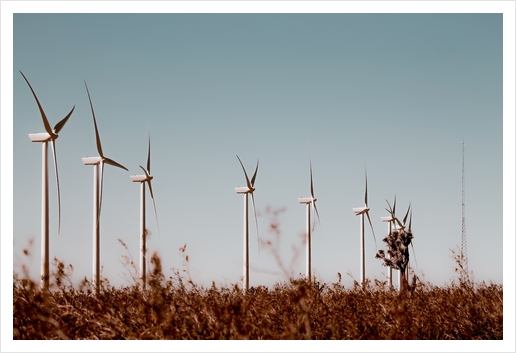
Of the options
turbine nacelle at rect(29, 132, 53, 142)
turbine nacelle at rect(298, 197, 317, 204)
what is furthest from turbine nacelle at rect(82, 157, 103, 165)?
turbine nacelle at rect(298, 197, 317, 204)

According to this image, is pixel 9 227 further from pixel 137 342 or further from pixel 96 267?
pixel 96 267

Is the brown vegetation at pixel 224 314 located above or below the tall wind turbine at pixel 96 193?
below

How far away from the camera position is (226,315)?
32.1 ft

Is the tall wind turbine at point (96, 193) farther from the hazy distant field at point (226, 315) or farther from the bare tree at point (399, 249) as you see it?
the bare tree at point (399, 249)

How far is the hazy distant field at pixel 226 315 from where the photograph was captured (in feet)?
31.6

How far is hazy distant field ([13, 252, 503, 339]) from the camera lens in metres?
9.64

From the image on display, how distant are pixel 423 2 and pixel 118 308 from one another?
7029 millimetres

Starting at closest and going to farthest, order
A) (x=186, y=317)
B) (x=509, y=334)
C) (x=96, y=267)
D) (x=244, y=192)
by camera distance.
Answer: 1. (x=186, y=317)
2. (x=509, y=334)
3. (x=96, y=267)
4. (x=244, y=192)

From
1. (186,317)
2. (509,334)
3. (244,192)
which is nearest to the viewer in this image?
(186,317)

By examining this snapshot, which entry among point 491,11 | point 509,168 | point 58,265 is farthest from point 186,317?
point 491,11

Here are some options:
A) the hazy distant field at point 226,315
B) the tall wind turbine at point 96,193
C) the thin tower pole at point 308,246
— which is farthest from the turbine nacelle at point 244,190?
the hazy distant field at point 226,315

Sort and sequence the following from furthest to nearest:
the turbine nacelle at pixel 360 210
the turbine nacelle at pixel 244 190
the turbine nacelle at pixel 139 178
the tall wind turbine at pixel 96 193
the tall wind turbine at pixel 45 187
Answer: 1. the turbine nacelle at pixel 360 210
2. the turbine nacelle at pixel 244 190
3. the turbine nacelle at pixel 139 178
4. the tall wind turbine at pixel 96 193
5. the tall wind turbine at pixel 45 187

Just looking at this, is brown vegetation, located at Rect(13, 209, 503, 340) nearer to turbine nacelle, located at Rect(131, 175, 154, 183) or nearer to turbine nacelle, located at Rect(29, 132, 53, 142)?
turbine nacelle, located at Rect(29, 132, 53, 142)

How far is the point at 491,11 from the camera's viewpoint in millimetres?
11141
